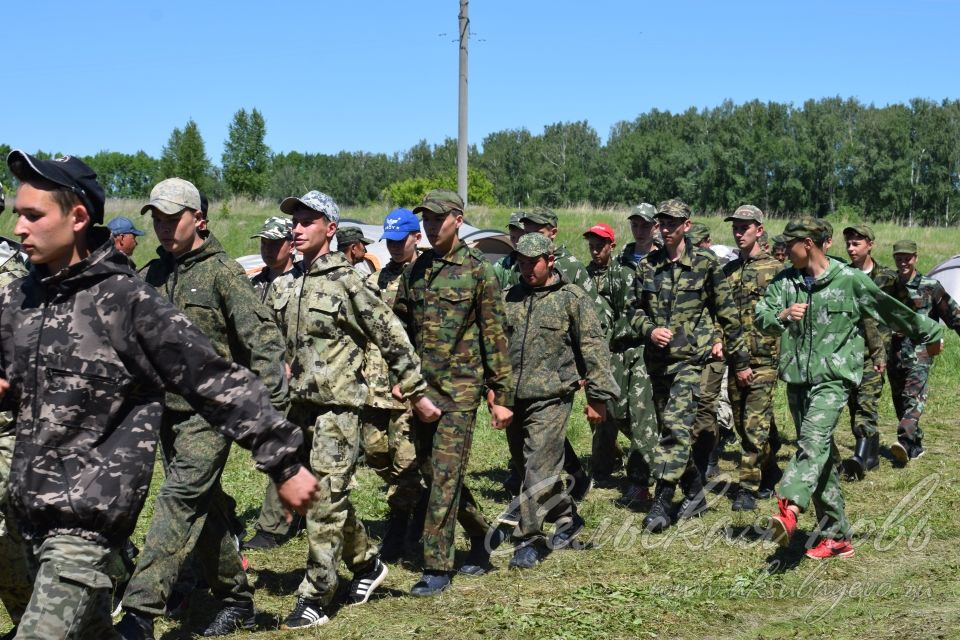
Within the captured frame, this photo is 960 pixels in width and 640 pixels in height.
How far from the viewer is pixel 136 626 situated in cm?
496

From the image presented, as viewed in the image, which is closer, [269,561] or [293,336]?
[293,336]

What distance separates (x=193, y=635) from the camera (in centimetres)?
559

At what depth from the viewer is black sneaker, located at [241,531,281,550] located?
7379 millimetres

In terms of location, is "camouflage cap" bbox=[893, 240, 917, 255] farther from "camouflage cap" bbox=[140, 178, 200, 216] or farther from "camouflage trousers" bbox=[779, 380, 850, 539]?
"camouflage cap" bbox=[140, 178, 200, 216]

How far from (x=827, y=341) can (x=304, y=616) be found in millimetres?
3774

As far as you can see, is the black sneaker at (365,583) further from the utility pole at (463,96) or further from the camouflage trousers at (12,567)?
the utility pole at (463,96)

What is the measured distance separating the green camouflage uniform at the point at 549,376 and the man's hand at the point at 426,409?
113cm

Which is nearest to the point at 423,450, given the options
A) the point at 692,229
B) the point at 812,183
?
the point at 692,229

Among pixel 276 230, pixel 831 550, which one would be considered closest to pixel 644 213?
pixel 276 230

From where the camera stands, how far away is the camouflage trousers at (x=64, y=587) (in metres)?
3.36

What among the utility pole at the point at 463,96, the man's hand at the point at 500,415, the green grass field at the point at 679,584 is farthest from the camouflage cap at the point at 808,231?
the utility pole at the point at 463,96

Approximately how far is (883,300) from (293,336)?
151 inches

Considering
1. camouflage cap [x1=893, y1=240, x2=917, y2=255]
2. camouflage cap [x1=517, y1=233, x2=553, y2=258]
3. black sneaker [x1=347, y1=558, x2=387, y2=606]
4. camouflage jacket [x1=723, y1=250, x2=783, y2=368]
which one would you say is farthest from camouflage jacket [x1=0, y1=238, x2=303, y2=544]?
camouflage cap [x1=893, y1=240, x2=917, y2=255]

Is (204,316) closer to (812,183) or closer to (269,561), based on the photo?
(269,561)
